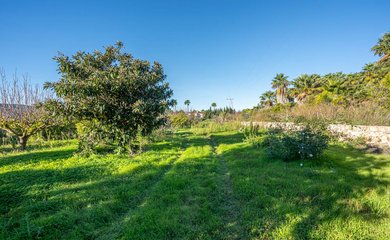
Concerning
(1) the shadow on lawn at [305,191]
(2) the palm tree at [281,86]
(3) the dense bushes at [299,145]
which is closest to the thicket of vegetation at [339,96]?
(2) the palm tree at [281,86]

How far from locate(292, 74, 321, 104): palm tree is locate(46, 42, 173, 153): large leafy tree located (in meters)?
30.0

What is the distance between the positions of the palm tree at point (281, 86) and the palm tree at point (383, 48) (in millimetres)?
13818

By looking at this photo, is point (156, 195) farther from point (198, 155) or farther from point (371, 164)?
point (371, 164)

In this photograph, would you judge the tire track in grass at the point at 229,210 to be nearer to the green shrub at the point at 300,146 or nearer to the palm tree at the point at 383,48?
the green shrub at the point at 300,146

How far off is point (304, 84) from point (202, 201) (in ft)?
123

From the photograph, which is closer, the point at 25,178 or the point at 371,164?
the point at 25,178

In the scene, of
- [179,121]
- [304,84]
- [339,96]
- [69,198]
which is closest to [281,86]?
[304,84]

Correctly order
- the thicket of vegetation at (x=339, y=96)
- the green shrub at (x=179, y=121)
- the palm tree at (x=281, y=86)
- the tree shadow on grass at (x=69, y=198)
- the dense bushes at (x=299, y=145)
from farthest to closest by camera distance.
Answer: the palm tree at (x=281, y=86) → the green shrub at (x=179, y=121) → the thicket of vegetation at (x=339, y=96) → the dense bushes at (x=299, y=145) → the tree shadow on grass at (x=69, y=198)

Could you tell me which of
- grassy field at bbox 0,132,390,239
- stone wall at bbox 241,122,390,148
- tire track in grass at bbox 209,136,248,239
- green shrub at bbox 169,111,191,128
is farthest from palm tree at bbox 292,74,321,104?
tire track in grass at bbox 209,136,248,239

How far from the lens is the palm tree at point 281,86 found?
128 feet

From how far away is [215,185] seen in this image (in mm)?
4309

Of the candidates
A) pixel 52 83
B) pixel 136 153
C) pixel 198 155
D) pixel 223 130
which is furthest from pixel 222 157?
pixel 223 130

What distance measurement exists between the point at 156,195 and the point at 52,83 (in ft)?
20.6

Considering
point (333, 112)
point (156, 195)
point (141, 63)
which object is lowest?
point (156, 195)
